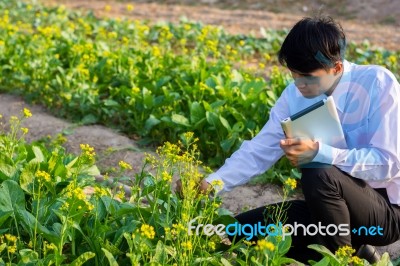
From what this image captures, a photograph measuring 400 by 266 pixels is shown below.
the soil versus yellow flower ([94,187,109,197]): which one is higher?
yellow flower ([94,187,109,197])

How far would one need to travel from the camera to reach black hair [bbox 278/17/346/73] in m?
3.73

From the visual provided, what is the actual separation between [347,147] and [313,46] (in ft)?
1.65

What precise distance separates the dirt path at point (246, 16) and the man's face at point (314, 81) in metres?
5.03

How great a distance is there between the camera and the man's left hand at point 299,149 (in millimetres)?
3740

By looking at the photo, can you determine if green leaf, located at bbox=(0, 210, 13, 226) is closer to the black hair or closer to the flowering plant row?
the black hair

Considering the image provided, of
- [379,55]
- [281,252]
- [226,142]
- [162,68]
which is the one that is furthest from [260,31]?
[281,252]

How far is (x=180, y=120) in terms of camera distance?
5.69 m

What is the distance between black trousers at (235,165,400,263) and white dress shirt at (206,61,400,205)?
0.05m

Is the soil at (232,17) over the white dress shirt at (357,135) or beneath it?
beneath

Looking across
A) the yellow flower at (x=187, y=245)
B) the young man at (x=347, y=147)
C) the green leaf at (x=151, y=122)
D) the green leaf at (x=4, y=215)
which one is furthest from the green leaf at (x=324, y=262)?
the green leaf at (x=151, y=122)

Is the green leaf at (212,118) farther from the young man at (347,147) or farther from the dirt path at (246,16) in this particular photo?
the dirt path at (246,16)

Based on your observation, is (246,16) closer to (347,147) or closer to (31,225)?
(347,147)

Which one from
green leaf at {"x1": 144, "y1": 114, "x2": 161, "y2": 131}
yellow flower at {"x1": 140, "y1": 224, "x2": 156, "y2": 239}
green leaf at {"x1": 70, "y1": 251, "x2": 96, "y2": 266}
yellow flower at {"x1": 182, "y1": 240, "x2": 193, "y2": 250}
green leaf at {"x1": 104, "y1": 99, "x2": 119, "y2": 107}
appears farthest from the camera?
green leaf at {"x1": 104, "y1": 99, "x2": 119, "y2": 107}

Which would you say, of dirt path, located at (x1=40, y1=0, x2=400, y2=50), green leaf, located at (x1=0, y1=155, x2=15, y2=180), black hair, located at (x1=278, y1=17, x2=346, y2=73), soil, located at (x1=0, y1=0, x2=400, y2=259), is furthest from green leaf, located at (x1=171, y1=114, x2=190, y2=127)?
dirt path, located at (x1=40, y1=0, x2=400, y2=50)
